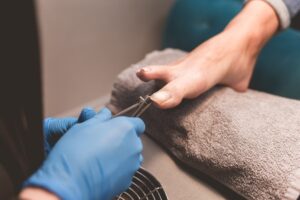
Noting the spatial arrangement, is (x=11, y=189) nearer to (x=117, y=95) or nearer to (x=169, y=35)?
(x=117, y=95)

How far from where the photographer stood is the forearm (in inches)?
17.5

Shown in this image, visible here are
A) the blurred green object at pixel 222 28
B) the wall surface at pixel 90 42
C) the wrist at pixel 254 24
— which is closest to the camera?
the wrist at pixel 254 24

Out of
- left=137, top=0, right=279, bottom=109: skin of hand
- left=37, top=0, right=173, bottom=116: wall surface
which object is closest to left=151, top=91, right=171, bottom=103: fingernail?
left=137, top=0, right=279, bottom=109: skin of hand

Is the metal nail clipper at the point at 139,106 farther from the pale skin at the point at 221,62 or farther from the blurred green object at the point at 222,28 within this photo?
the blurred green object at the point at 222,28

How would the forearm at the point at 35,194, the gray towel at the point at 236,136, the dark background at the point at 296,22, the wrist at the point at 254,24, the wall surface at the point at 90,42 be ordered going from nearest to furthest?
1. the forearm at the point at 35,194
2. the gray towel at the point at 236,136
3. the wrist at the point at 254,24
4. the dark background at the point at 296,22
5. the wall surface at the point at 90,42

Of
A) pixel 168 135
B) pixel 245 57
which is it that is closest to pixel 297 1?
pixel 245 57

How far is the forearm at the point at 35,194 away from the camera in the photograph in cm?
44

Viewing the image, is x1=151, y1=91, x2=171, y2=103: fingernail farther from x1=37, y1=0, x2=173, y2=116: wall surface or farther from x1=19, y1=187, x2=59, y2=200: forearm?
x1=37, y1=0, x2=173, y2=116: wall surface

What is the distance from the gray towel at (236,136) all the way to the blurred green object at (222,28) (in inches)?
7.8

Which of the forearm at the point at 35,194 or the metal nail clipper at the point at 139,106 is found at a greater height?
the metal nail clipper at the point at 139,106

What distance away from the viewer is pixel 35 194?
1.47 ft

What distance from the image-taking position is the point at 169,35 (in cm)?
135

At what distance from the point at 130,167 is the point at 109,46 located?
1.03 m

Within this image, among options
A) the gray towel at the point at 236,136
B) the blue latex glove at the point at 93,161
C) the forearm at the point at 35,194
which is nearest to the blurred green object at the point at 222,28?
the gray towel at the point at 236,136
